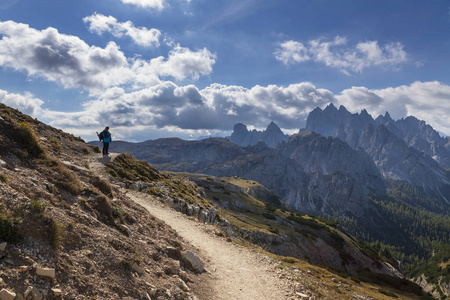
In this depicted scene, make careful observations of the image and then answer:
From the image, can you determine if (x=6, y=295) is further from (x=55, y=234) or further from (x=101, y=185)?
(x=101, y=185)

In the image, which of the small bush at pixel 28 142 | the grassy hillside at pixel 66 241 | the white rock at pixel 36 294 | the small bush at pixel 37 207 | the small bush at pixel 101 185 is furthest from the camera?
the small bush at pixel 101 185

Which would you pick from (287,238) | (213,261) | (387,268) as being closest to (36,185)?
(213,261)

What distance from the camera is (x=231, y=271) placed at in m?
A: 17.7

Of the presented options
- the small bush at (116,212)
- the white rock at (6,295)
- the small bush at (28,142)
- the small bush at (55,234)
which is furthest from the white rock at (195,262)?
the small bush at (28,142)

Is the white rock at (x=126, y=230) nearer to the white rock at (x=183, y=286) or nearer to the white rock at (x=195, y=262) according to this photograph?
the white rock at (x=195, y=262)

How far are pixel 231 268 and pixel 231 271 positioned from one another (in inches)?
23.6

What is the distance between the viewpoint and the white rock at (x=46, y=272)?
7.42 meters

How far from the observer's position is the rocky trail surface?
14531 mm

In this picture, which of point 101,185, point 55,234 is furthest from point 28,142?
point 55,234

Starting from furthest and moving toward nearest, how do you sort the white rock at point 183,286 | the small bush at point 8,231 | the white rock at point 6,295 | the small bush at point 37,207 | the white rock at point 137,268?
the white rock at point 183,286 < the white rock at point 137,268 < the small bush at point 37,207 < the small bush at point 8,231 < the white rock at point 6,295

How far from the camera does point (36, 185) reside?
12.1m

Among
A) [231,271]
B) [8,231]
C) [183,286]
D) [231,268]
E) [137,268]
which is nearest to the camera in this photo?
[8,231]

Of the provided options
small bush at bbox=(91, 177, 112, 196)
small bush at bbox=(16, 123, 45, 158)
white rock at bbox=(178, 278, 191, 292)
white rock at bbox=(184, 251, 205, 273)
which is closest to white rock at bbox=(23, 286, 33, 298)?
white rock at bbox=(178, 278, 191, 292)

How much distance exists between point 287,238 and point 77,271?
93489mm
